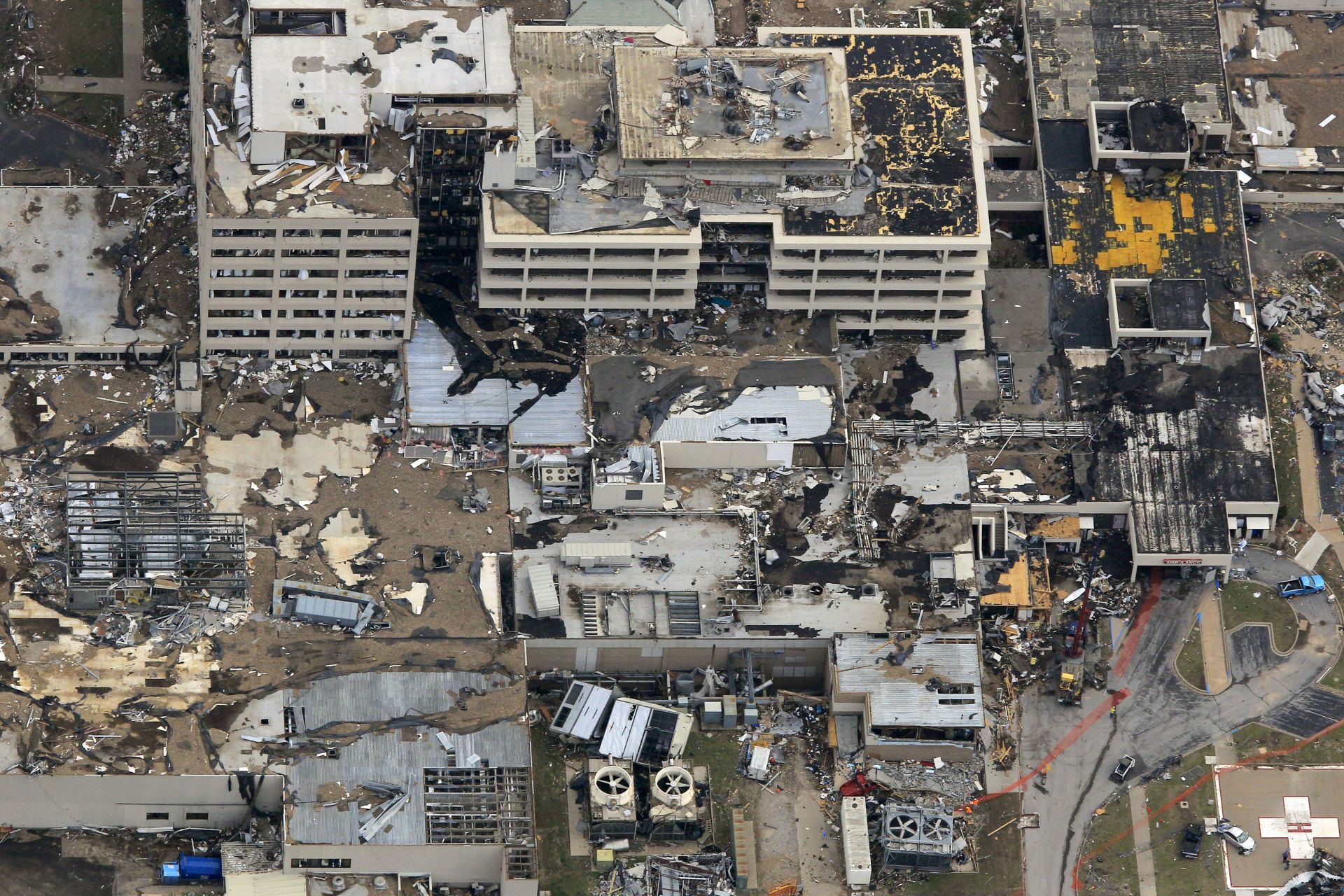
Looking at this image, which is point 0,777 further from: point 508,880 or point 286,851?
point 508,880

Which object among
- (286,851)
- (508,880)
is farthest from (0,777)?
(508,880)

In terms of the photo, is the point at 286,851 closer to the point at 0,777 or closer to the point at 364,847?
the point at 364,847

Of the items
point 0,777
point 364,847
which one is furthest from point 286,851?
point 0,777

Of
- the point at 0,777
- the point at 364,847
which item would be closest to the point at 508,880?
the point at 364,847

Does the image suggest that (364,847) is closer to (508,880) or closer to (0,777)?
(508,880)
